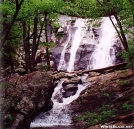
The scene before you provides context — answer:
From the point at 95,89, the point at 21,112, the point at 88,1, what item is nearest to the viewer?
the point at 21,112

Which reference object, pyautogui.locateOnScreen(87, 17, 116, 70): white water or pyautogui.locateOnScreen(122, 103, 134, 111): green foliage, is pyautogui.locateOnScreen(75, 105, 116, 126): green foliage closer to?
pyautogui.locateOnScreen(122, 103, 134, 111): green foliage

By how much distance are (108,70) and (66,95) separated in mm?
4099

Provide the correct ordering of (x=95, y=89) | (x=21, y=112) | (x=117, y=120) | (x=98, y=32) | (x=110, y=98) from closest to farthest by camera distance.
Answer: (x=117, y=120), (x=21, y=112), (x=110, y=98), (x=95, y=89), (x=98, y=32)

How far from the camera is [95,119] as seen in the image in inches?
423

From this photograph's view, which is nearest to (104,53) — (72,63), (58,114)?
(72,63)

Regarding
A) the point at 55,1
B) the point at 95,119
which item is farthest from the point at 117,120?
the point at 55,1

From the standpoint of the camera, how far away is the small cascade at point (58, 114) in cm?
1239

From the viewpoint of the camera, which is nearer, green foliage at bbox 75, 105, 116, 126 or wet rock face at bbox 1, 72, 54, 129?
wet rock face at bbox 1, 72, 54, 129

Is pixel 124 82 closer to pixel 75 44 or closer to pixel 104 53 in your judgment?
pixel 104 53

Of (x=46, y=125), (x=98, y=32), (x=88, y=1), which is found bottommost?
(x=46, y=125)

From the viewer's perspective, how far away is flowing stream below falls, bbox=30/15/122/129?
12555 millimetres

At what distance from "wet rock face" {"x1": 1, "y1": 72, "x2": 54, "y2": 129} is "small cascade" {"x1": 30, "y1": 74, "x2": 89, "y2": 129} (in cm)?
43

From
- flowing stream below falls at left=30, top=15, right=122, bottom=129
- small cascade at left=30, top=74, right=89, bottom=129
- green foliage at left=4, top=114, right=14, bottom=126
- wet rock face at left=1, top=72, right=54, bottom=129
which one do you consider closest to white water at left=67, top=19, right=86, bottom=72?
flowing stream below falls at left=30, top=15, right=122, bottom=129

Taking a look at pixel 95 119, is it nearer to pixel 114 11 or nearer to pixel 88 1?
pixel 114 11
